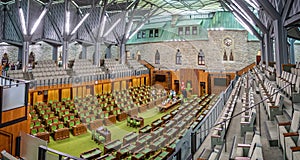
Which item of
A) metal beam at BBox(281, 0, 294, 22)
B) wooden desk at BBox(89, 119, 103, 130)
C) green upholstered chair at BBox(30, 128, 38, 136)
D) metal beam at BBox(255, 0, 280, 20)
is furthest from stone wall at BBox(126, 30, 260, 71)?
green upholstered chair at BBox(30, 128, 38, 136)

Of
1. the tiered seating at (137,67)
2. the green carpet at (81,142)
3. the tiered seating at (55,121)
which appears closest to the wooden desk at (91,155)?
the green carpet at (81,142)

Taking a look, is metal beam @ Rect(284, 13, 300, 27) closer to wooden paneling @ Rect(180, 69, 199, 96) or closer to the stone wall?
the stone wall

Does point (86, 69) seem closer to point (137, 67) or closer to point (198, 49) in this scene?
point (137, 67)

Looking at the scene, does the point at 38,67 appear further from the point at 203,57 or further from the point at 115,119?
the point at 203,57

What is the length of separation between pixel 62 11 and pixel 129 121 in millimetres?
13222

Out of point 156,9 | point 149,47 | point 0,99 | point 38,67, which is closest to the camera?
point 0,99

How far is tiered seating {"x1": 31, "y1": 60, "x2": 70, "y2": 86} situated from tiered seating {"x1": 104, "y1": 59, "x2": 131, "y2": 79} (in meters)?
5.17

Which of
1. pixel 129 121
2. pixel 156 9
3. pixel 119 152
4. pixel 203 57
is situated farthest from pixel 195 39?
pixel 119 152

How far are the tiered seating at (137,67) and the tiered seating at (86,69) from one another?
4.97 m

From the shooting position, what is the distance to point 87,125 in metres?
12.3

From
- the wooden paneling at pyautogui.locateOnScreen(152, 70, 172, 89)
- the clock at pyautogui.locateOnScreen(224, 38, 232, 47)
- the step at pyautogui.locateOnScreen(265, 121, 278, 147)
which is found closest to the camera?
the step at pyautogui.locateOnScreen(265, 121, 278, 147)

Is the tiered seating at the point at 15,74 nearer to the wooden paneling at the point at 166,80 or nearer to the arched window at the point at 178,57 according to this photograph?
the wooden paneling at the point at 166,80

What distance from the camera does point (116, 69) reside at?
2267 centimetres

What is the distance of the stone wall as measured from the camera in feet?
69.5
